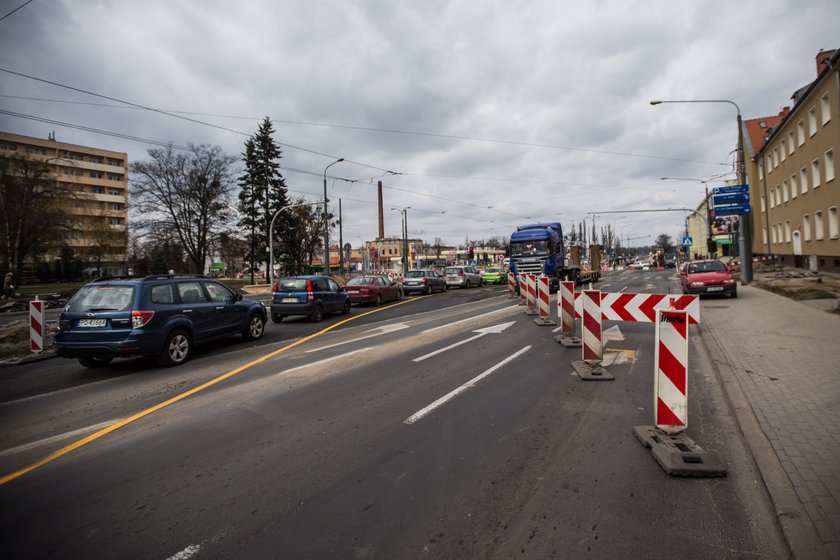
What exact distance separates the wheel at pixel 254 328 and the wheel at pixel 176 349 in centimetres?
198

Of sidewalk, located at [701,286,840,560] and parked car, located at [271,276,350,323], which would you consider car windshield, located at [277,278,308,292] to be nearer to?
parked car, located at [271,276,350,323]

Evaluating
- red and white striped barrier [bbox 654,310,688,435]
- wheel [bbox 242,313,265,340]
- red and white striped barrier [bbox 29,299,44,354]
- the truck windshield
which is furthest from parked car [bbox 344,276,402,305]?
red and white striped barrier [bbox 654,310,688,435]

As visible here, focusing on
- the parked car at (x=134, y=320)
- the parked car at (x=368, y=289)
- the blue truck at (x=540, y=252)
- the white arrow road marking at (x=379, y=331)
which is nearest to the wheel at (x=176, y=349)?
the parked car at (x=134, y=320)

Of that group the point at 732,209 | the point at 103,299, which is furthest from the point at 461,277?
the point at 103,299

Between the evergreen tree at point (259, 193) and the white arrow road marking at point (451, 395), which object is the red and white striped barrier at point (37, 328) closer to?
the white arrow road marking at point (451, 395)

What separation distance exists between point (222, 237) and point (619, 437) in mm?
40323

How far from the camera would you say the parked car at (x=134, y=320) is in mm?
7141

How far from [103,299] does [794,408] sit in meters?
9.93

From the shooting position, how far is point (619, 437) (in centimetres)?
413

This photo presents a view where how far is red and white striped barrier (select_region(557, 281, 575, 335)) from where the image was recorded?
30.2ft

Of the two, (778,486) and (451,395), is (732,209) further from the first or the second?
(778,486)

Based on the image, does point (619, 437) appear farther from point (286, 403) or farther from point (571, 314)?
point (571, 314)

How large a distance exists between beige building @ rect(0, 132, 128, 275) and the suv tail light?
117 feet

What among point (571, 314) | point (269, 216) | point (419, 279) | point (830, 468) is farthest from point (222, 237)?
point (830, 468)
